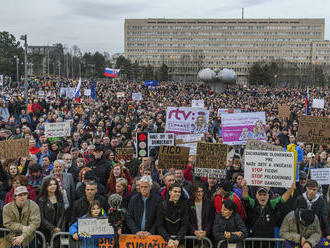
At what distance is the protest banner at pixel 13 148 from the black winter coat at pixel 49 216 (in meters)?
2.66

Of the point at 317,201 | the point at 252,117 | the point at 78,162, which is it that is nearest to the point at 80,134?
the point at 78,162

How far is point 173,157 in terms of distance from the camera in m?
7.46

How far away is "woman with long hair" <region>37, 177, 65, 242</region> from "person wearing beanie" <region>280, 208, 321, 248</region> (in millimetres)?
3103

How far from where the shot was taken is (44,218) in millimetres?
5574

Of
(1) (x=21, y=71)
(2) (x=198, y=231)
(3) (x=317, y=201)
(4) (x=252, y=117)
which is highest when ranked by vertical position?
(1) (x=21, y=71)

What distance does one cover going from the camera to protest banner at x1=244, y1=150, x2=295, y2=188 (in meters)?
5.84

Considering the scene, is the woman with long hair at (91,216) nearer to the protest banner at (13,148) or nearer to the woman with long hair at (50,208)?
the woman with long hair at (50,208)

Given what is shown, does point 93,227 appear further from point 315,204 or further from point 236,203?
point 315,204

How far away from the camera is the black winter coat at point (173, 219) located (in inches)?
207

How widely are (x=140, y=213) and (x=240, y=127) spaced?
507 centimetres

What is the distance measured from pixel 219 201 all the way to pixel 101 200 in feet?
5.59

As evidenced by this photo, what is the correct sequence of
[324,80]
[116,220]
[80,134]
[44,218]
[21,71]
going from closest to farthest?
[116,220], [44,218], [80,134], [21,71], [324,80]

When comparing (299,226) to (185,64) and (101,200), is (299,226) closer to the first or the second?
(101,200)

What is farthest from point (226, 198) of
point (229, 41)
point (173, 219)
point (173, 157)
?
point (229, 41)
